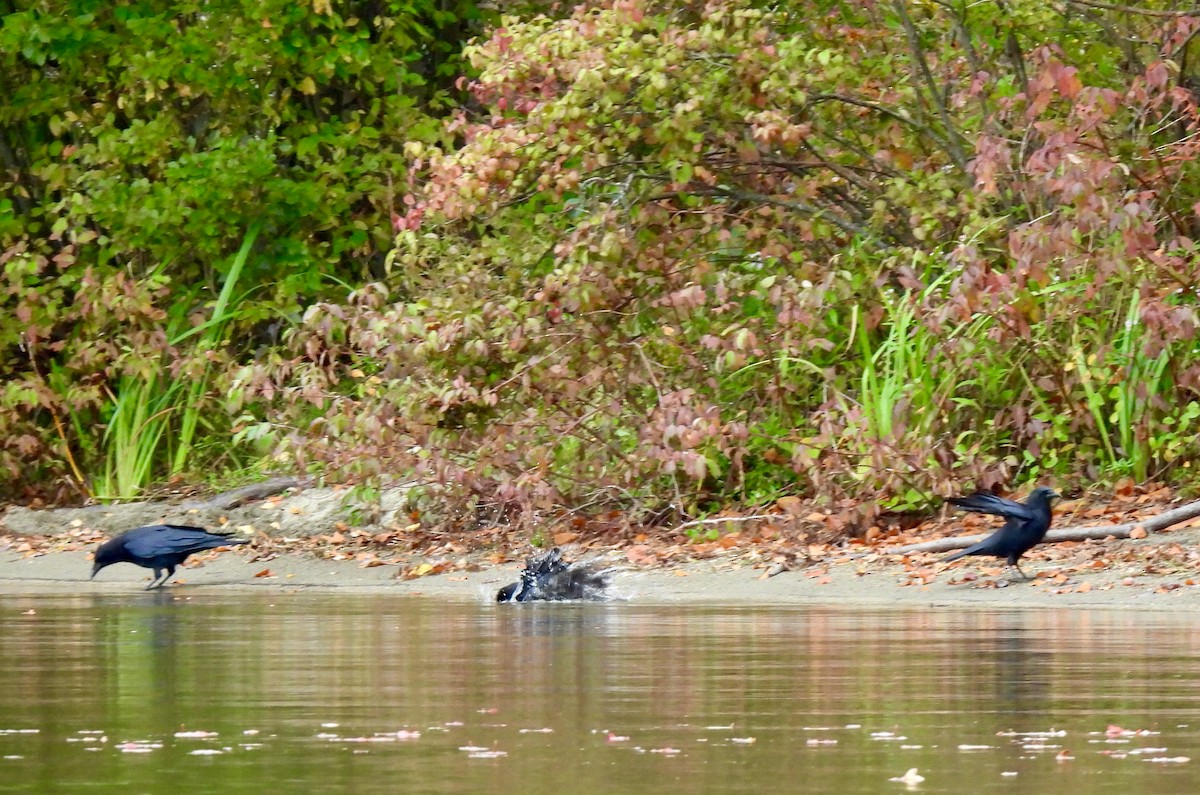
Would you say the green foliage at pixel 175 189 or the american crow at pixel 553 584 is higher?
the green foliage at pixel 175 189

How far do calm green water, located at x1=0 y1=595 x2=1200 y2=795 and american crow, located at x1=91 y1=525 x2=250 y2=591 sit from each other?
10.9 feet

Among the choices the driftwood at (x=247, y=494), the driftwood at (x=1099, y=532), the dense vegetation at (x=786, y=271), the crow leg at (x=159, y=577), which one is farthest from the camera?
the driftwood at (x=247, y=494)

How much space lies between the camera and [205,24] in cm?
1886

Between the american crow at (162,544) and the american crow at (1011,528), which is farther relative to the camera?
the american crow at (162,544)

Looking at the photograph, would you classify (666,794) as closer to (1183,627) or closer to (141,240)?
(1183,627)

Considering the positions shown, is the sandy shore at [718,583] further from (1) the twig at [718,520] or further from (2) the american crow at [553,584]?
(1) the twig at [718,520]

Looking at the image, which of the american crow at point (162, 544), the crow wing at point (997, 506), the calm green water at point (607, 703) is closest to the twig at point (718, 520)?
the crow wing at point (997, 506)

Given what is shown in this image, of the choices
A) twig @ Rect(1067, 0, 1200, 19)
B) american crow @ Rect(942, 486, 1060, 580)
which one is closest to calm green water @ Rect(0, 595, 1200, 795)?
american crow @ Rect(942, 486, 1060, 580)

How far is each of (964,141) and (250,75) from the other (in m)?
6.87

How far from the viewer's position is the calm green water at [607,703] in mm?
4855

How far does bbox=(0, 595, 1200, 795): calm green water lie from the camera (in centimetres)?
486

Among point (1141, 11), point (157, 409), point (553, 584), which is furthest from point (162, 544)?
point (1141, 11)

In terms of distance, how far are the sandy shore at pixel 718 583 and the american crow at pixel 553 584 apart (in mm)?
270

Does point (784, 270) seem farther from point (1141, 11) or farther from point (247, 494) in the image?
point (247, 494)
